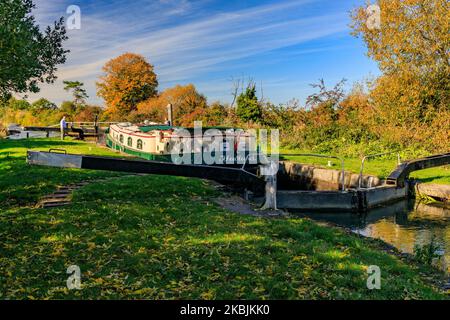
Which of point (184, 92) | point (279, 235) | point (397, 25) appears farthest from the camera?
point (184, 92)

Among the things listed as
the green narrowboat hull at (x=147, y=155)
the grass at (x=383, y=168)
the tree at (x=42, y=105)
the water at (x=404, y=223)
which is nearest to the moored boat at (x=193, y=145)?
the green narrowboat hull at (x=147, y=155)

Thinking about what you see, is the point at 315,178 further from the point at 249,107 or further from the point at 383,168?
the point at 249,107

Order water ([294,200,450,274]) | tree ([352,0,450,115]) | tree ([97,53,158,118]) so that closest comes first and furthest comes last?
water ([294,200,450,274]), tree ([352,0,450,115]), tree ([97,53,158,118])

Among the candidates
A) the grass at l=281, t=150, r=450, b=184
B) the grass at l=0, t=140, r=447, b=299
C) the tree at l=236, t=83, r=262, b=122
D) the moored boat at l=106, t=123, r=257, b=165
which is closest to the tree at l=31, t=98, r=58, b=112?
the tree at l=236, t=83, r=262, b=122

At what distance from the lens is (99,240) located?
805 centimetres

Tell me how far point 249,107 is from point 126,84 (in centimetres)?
2551

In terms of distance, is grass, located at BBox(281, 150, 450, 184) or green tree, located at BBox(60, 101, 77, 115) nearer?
grass, located at BBox(281, 150, 450, 184)

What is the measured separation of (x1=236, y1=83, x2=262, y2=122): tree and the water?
2103cm

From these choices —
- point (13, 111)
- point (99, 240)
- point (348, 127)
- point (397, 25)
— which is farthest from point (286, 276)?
point (13, 111)

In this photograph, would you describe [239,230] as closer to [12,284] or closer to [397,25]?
[12,284]

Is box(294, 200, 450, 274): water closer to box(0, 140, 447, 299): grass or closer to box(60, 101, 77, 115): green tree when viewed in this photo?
box(0, 140, 447, 299): grass

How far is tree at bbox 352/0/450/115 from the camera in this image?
22.9 m

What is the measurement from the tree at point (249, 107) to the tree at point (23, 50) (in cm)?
2558
